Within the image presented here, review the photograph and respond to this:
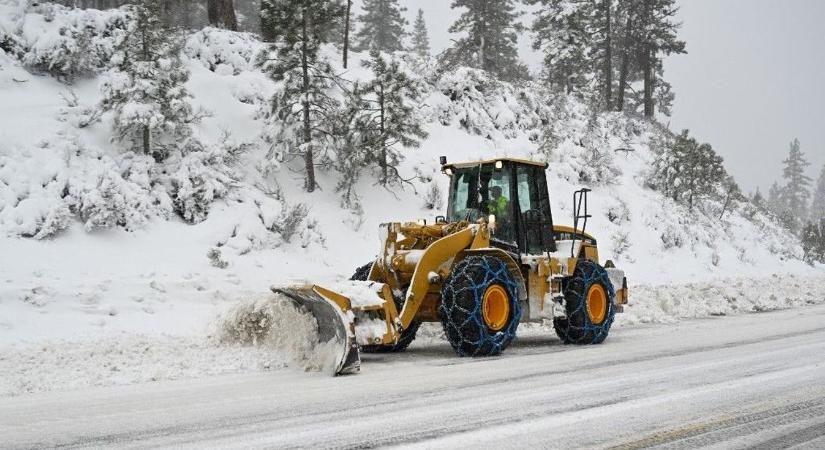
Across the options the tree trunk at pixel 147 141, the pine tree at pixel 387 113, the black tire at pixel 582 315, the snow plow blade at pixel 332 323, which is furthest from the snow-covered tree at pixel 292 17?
the snow plow blade at pixel 332 323

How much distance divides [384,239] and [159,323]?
13.7 feet

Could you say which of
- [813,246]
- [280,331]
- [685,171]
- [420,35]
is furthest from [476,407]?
[420,35]

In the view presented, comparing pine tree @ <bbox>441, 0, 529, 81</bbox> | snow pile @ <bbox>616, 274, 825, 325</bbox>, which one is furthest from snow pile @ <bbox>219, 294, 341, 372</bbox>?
pine tree @ <bbox>441, 0, 529, 81</bbox>

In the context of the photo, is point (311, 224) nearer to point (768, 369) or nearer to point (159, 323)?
point (159, 323)

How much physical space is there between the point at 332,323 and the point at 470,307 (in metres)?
1.58

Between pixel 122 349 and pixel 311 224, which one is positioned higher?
pixel 311 224

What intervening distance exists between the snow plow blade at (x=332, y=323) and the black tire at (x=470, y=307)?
50.6 inches

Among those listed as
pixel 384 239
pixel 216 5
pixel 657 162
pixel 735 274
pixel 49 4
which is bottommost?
pixel 735 274

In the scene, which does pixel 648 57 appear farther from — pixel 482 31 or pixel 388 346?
pixel 388 346

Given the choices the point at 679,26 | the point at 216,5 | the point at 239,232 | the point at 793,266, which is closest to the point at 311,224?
the point at 239,232

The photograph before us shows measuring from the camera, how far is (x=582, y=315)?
30.6 ft

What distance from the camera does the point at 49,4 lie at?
16703 millimetres

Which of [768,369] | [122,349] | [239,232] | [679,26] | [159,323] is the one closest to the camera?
[768,369]

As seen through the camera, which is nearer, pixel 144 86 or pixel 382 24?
pixel 144 86
